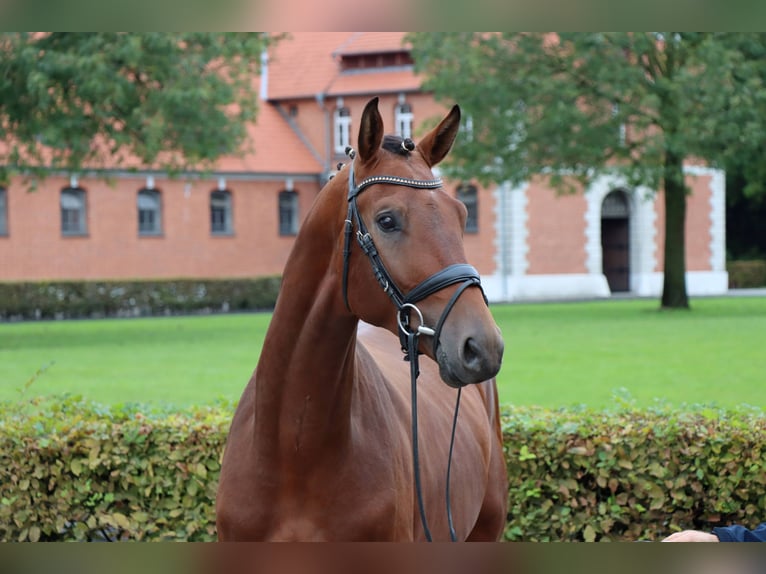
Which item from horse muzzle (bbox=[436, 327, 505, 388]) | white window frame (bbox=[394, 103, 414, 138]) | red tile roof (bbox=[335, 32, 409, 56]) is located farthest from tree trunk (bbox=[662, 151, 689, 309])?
horse muzzle (bbox=[436, 327, 505, 388])

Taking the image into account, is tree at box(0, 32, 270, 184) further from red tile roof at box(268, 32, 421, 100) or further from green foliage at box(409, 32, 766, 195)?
red tile roof at box(268, 32, 421, 100)

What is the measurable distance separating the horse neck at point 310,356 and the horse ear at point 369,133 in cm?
19

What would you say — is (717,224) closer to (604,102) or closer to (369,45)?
(369,45)

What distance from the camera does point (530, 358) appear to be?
18.1 m

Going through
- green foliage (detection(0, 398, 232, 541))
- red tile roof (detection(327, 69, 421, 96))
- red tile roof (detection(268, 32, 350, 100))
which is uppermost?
red tile roof (detection(268, 32, 350, 100))

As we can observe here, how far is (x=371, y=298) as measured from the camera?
9.92 feet

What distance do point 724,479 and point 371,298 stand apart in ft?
10.4

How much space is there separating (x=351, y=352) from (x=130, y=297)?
33.6m

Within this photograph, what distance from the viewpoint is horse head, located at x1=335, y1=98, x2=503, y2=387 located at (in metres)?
2.65

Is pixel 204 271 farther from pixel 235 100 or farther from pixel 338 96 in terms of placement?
pixel 235 100

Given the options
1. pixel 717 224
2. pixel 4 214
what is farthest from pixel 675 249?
pixel 4 214

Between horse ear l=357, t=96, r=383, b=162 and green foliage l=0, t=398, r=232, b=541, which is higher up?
horse ear l=357, t=96, r=383, b=162

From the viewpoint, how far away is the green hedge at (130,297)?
3375cm

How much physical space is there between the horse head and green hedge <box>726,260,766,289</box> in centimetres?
4548
